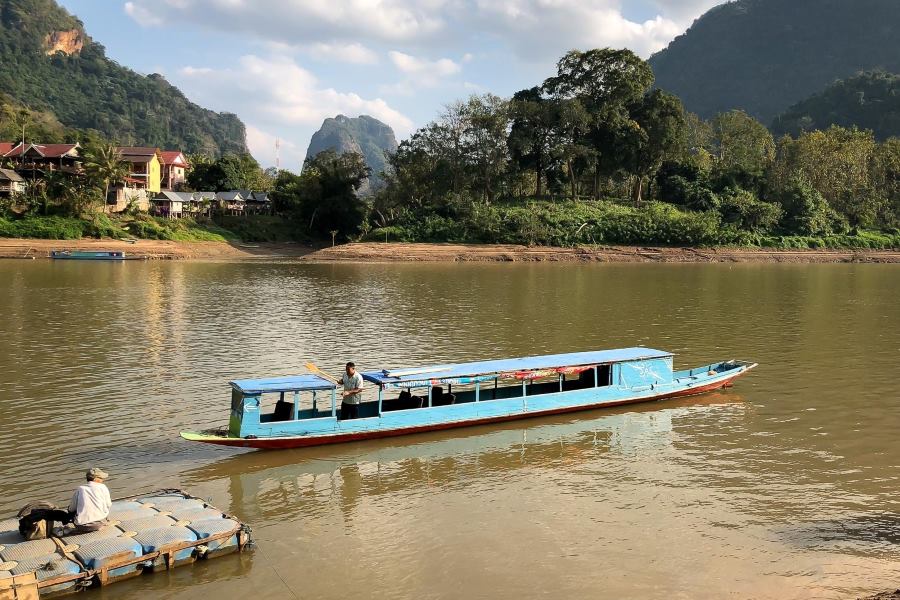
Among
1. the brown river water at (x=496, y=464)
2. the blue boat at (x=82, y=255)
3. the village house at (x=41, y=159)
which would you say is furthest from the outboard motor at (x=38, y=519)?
the village house at (x=41, y=159)

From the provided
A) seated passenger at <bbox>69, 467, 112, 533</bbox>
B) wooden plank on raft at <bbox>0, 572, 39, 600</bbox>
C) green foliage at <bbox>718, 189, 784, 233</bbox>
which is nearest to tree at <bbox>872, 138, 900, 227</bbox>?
green foliage at <bbox>718, 189, 784, 233</bbox>

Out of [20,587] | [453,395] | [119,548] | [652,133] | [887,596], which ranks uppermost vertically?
[652,133]

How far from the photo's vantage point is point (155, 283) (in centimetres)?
5297

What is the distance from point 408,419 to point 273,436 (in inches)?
136

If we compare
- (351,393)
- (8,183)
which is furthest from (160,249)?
(351,393)

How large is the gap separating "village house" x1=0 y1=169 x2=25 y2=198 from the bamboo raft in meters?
80.3

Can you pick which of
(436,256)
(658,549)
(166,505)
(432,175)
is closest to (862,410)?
(658,549)

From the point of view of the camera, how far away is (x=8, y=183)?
79812 mm

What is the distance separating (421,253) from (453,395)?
203ft

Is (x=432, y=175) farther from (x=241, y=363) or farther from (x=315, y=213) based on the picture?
(x=241, y=363)

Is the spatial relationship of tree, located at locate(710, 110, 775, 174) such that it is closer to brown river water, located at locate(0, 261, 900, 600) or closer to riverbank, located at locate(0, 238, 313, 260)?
riverbank, located at locate(0, 238, 313, 260)

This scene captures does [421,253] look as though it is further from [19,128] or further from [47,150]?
[19,128]

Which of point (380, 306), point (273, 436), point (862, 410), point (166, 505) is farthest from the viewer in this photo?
point (380, 306)

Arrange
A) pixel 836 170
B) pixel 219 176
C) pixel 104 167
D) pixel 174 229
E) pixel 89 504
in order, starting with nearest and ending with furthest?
pixel 89 504, pixel 104 167, pixel 174 229, pixel 836 170, pixel 219 176
